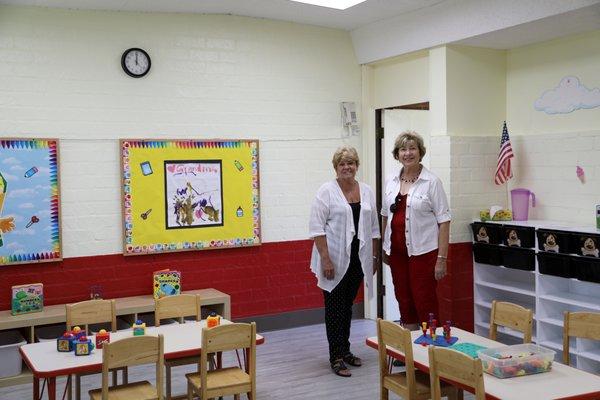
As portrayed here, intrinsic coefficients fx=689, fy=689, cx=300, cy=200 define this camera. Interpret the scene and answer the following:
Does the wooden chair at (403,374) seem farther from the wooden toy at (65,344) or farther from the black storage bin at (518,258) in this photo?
the black storage bin at (518,258)

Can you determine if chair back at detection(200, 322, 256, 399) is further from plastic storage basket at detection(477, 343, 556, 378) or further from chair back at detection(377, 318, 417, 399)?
plastic storage basket at detection(477, 343, 556, 378)

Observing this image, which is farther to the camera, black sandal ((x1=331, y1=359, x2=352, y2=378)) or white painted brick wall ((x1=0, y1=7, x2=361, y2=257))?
white painted brick wall ((x1=0, y1=7, x2=361, y2=257))

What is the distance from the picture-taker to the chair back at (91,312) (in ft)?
16.1

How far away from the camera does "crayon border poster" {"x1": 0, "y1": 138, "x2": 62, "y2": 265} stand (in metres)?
5.95

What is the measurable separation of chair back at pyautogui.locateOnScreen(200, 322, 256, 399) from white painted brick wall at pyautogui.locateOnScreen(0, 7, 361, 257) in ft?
8.93

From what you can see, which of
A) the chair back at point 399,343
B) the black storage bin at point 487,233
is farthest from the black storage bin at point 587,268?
the chair back at point 399,343

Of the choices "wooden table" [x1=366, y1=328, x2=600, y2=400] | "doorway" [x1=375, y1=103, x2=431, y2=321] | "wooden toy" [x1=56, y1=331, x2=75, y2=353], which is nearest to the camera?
"wooden table" [x1=366, y1=328, x2=600, y2=400]

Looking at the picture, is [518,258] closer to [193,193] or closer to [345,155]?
[345,155]

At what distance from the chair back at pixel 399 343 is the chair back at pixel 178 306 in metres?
1.62

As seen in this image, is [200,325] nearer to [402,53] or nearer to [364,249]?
[364,249]

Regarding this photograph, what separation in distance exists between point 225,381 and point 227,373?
15 cm

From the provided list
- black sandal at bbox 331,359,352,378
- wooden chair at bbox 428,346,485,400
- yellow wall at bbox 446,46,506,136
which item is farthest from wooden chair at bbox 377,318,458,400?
yellow wall at bbox 446,46,506,136

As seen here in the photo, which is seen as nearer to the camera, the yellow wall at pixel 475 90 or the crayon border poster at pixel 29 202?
the crayon border poster at pixel 29 202

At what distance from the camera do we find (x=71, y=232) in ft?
20.6
